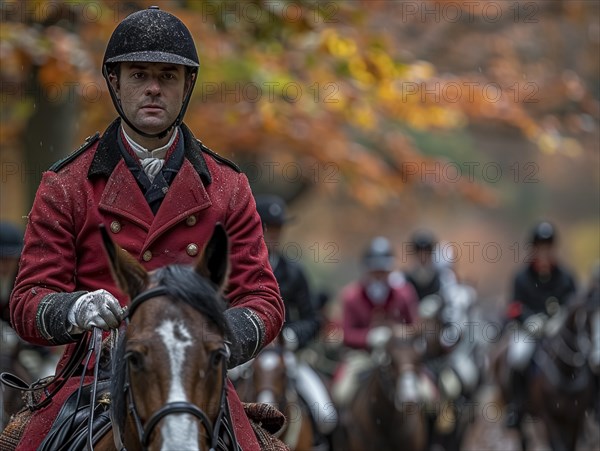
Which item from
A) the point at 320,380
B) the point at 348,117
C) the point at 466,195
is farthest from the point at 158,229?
the point at 466,195

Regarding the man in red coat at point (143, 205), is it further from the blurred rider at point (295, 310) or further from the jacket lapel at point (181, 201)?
the blurred rider at point (295, 310)

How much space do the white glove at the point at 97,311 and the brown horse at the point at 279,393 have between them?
23.0ft

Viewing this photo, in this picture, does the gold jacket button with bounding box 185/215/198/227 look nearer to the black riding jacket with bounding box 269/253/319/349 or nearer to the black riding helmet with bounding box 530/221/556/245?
the black riding jacket with bounding box 269/253/319/349

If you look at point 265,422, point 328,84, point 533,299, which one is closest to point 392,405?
point 328,84

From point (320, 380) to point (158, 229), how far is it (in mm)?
8720

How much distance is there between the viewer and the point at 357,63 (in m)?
15.0

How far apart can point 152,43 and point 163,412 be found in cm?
171

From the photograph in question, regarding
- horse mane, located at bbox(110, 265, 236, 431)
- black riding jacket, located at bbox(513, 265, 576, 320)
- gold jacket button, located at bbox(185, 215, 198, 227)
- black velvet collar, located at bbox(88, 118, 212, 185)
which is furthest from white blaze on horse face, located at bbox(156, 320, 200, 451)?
black riding jacket, located at bbox(513, 265, 576, 320)

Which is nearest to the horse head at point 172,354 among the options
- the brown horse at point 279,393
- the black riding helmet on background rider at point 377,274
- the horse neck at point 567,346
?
the brown horse at point 279,393

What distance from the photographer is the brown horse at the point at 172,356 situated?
422 centimetres

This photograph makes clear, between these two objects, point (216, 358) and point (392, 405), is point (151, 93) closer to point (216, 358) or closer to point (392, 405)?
point (216, 358)

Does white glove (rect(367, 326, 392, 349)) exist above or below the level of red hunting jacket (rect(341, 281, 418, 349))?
above

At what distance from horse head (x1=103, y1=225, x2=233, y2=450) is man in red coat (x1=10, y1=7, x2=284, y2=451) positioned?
598 mm

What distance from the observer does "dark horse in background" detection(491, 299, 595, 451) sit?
56.3 ft
